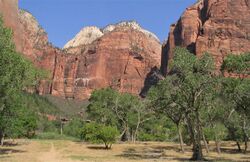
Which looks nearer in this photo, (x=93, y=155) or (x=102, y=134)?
(x=93, y=155)

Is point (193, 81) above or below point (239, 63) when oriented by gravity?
below

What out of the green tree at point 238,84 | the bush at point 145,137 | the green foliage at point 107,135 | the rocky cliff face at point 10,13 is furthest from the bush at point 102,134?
the bush at point 145,137

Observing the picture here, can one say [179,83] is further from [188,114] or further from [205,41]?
[205,41]

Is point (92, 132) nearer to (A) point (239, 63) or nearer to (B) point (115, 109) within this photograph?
(B) point (115, 109)

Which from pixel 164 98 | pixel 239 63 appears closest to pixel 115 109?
pixel 164 98

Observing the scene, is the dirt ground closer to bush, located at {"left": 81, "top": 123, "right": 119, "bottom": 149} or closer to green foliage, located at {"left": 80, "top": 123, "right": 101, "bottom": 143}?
bush, located at {"left": 81, "top": 123, "right": 119, "bottom": 149}

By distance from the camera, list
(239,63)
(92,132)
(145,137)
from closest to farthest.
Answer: (239,63)
(92,132)
(145,137)

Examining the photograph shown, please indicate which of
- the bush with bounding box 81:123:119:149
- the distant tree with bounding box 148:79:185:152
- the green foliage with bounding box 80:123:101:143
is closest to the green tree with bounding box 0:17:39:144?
the distant tree with bounding box 148:79:185:152

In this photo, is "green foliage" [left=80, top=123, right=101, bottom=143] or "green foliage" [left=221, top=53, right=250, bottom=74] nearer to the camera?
"green foliage" [left=221, top=53, right=250, bottom=74]

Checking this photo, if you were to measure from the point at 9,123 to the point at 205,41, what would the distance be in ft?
507

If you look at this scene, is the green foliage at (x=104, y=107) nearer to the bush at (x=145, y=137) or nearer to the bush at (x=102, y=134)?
the bush at (x=145, y=137)

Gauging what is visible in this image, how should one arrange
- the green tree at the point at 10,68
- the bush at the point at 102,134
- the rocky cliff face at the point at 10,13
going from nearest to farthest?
1. the green tree at the point at 10,68
2. the bush at the point at 102,134
3. the rocky cliff face at the point at 10,13

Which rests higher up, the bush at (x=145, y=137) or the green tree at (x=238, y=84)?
the green tree at (x=238, y=84)

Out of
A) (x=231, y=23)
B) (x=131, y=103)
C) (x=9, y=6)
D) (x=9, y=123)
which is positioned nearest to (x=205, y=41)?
(x=231, y=23)
